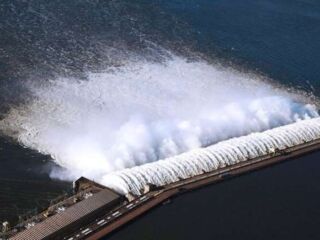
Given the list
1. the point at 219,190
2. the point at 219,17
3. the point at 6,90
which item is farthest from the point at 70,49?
the point at 219,190

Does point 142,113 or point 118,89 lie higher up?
point 118,89

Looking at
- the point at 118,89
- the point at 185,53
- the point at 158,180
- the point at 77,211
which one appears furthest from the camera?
the point at 185,53

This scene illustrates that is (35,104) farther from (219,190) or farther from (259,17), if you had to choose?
(259,17)

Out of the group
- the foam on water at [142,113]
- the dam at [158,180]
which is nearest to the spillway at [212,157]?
the dam at [158,180]

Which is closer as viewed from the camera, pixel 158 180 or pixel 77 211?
pixel 77 211

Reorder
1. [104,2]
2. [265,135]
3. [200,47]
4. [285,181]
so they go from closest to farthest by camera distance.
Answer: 1. [285,181]
2. [265,135]
3. [200,47]
4. [104,2]

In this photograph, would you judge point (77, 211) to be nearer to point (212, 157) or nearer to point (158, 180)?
point (158, 180)

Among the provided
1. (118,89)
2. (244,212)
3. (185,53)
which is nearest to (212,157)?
(244,212)
